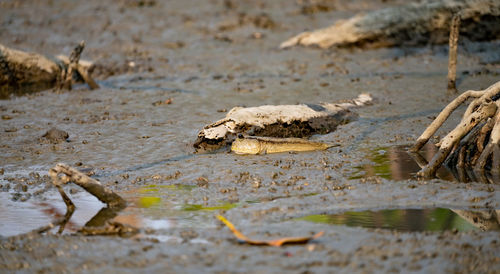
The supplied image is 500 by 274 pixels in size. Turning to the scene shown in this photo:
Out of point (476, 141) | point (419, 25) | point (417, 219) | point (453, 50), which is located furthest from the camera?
point (419, 25)

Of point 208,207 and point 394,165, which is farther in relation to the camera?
point 394,165

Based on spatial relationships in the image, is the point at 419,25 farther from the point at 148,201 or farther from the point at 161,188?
the point at 148,201

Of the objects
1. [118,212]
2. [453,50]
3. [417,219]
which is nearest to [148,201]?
[118,212]

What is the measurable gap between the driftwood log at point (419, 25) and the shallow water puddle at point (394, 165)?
17.4 feet

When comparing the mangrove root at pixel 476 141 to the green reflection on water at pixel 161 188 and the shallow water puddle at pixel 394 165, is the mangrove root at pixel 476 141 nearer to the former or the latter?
the shallow water puddle at pixel 394 165

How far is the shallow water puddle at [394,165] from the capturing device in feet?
19.4

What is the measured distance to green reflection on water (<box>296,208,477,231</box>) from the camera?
15.3 feet

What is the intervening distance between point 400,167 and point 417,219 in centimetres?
140

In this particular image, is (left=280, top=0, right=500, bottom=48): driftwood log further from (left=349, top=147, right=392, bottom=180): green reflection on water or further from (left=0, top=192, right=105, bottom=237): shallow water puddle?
(left=0, top=192, right=105, bottom=237): shallow water puddle

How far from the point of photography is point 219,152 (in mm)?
6918

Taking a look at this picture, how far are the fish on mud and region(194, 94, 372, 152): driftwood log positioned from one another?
0.94 feet

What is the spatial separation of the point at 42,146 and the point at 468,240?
492 cm

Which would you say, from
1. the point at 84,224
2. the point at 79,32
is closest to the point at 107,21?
the point at 79,32

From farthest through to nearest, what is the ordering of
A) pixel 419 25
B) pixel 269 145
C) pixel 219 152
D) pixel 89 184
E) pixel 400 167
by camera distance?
pixel 419 25
pixel 219 152
pixel 269 145
pixel 400 167
pixel 89 184
